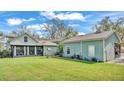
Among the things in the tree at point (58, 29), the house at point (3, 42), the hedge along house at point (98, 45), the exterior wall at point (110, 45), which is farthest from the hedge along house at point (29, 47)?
the exterior wall at point (110, 45)

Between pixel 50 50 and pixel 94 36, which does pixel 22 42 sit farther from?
pixel 94 36

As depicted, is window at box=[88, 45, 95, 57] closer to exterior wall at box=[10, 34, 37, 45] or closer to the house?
exterior wall at box=[10, 34, 37, 45]

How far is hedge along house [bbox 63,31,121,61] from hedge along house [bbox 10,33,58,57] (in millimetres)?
1060

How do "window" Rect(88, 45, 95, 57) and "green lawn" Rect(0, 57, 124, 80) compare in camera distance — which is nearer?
"green lawn" Rect(0, 57, 124, 80)

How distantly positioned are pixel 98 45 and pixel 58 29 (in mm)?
1439

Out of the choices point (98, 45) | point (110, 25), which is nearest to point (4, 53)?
point (98, 45)

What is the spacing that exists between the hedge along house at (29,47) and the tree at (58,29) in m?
0.79

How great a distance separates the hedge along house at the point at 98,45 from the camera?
7620mm

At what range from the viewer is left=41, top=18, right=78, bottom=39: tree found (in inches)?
284

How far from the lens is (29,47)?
30.5 feet

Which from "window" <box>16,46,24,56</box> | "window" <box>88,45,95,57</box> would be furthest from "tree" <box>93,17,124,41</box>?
"window" <box>16,46,24,56</box>

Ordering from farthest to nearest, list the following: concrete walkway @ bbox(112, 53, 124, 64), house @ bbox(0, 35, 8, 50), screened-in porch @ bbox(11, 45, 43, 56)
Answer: screened-in porch @ bbox(11, 45, 43, 56), house @ bbox(0, 35, 8, 50), concrete walkway @ bbox(112, 53, 124, 64)

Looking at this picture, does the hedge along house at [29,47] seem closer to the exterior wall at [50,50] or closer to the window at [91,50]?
the exterior wall at [50,50]
